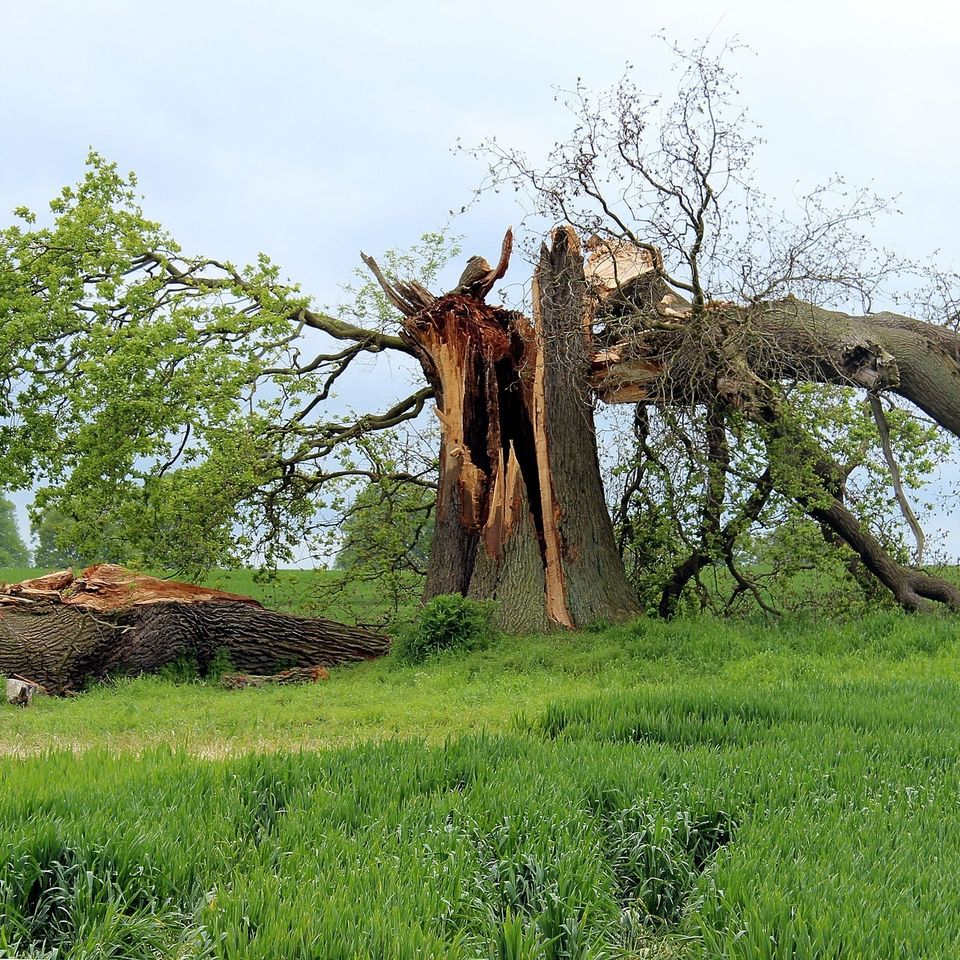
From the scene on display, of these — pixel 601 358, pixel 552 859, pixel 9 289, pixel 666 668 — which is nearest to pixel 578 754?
pixel 552 859

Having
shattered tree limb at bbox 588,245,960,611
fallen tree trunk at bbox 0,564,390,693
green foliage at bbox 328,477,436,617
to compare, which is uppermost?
shattered tree limb at bbox 588,245,960,611

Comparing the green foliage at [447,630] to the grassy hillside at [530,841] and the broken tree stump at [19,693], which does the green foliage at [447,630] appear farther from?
the grassy hillside at [530,841]

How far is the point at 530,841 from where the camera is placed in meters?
4.20

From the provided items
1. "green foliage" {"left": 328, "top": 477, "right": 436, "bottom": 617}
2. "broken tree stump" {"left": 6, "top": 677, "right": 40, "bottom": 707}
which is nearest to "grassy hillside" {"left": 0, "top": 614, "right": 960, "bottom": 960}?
"broken tree stump" {"left": 6, "top": 677, "right": 40, "bottom": 707}

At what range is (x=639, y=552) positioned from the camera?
14.6 meters

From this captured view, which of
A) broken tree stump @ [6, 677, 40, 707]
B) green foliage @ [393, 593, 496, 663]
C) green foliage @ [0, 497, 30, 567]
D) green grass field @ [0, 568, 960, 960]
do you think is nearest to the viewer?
green grass field @ [0, 568, 960, 960]

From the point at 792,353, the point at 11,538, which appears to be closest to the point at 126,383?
the point at 792,353

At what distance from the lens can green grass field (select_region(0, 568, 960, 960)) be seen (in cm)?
343

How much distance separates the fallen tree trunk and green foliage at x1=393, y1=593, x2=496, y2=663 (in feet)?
4.63

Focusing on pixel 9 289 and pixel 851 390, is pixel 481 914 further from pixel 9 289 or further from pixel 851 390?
pixel 9 289

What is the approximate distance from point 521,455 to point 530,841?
10736mm

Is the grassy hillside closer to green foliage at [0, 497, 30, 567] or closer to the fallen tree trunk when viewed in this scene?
the fallen tree trunk

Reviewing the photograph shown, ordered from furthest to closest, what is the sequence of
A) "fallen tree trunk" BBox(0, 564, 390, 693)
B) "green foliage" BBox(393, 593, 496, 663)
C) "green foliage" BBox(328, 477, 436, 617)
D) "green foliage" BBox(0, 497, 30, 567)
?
"green foliage" BBox(0, 497, 30, 567) → "green foliage" BBox(328, 477, 436, 617) → "fallen tree trunk" BBox(0, 564, 390, 693) → "green foliage" BBox(393, 593, 496, 663)

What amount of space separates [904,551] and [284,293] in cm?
1042
